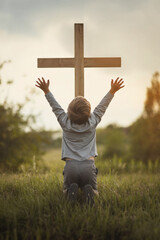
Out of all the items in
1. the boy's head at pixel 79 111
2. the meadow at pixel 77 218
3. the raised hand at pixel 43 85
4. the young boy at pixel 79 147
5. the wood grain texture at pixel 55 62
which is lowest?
the meadow at pixel 77 218

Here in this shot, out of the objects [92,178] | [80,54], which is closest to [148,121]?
[80,54]

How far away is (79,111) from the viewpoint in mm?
3500

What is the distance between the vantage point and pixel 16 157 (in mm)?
9586

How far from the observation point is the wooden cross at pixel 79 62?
4.75 m

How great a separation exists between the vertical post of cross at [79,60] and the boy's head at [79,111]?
118 centimetres

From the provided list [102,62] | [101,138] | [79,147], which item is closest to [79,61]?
[102,62]

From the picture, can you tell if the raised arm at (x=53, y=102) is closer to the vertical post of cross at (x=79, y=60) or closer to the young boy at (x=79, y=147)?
the young boy at (x=79, y=147)

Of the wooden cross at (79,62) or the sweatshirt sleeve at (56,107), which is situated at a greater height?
the wooden cross at (79,62)

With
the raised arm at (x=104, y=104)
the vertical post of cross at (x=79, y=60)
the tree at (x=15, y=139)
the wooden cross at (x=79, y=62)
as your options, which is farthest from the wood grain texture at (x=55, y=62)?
the tree at (x=15, y=139)

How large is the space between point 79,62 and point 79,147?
6.19 ft

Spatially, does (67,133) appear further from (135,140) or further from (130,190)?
(135,140)

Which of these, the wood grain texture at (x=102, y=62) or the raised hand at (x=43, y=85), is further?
the wood grain texture at (x=102, y=62)

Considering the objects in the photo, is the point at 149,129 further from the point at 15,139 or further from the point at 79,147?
the point at 79,147

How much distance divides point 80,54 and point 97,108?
1.44 metres
